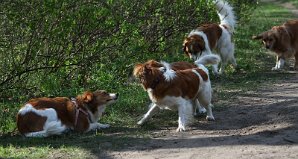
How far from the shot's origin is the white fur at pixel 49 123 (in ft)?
25.9

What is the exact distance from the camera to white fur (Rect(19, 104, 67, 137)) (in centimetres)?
790

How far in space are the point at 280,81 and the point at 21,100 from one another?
5.29 m

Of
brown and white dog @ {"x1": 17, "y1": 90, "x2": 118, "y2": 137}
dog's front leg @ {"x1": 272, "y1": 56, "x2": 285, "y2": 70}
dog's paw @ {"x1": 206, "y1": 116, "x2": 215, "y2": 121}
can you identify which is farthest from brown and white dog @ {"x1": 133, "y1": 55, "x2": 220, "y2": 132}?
dog's front leg @ {"x1": 272, "y1": 56, "x2": 285, "y2": 70}

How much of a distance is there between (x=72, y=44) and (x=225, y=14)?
4.52 metres

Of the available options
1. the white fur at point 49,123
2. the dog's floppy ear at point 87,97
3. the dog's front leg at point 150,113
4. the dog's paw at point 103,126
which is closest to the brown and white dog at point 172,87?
the dog's front leg at point 150,113

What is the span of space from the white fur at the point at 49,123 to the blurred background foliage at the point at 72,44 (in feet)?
5.21

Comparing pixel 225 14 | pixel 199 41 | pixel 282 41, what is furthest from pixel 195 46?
pixel 282 41

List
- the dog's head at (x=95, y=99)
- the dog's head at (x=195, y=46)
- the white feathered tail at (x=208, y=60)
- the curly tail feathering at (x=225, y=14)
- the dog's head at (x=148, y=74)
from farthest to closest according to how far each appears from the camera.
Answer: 1. the curly tail feathering at (x=225, y=14)
2. the dog's head at (x=195, y=46)
3. the white feathered tail at (x=208, y=60)
4. the dog's head at (x=95, y=99)
5. the dog's head at (x=148, y=74)

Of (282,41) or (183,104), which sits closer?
(183,104)

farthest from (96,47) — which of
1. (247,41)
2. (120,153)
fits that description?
(247,41)

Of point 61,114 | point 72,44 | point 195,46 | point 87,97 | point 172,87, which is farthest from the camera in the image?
point 195,46

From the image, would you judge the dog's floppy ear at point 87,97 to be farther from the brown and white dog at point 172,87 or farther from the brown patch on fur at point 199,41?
the brown patch on fur at point 199,41

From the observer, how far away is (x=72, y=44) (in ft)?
35.0

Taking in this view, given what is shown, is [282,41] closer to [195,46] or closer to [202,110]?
[195,46]
